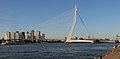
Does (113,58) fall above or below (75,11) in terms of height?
below

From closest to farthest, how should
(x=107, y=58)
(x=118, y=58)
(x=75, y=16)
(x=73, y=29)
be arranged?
(x=118, y=58) → (x=107, y=58) → (x=73, y=29) → (x=75, y=16)

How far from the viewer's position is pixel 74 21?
92.9 meters

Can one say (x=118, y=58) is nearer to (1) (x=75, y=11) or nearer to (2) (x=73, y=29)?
(2) (x=73, y=29)

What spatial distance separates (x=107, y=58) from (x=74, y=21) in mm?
61467

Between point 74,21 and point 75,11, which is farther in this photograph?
point 75,11

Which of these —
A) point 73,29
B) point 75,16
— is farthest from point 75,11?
point 73,29

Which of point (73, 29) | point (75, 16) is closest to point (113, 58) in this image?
point (73, 29)

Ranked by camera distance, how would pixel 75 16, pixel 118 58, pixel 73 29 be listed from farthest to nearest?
pixel 75 16
pixel 73 29
pixel 118 58

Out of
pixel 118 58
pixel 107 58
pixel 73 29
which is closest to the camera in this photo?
pixel 118 58

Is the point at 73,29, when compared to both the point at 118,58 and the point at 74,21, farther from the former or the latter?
the point at 118,58

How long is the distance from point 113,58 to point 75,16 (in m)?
66.3

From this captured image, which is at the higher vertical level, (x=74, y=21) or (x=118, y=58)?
(x=74, y=21)

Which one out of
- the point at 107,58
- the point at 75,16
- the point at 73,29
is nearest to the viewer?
the point at 107,58

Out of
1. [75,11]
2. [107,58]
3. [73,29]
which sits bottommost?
[107,58]
